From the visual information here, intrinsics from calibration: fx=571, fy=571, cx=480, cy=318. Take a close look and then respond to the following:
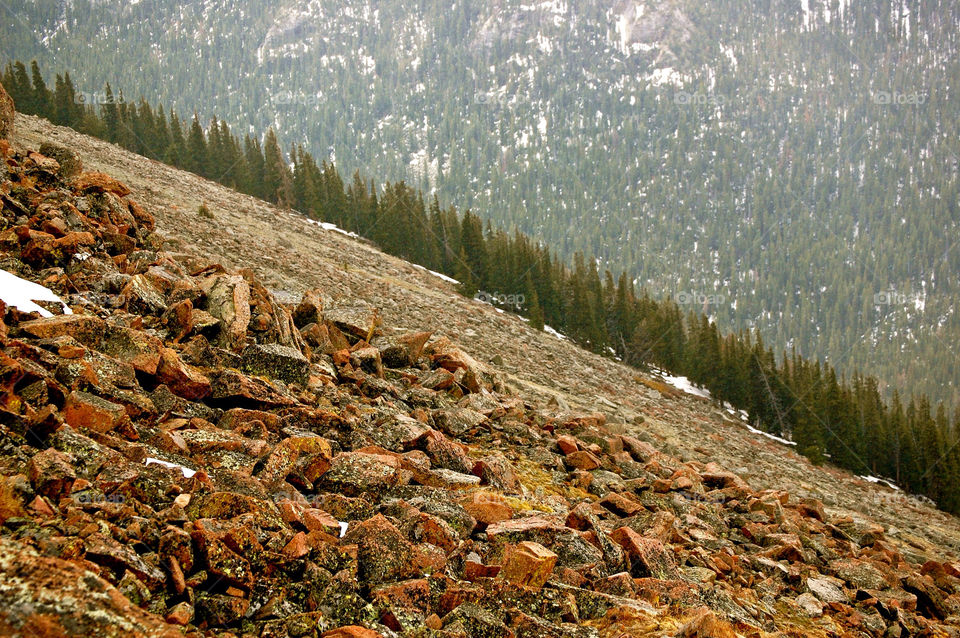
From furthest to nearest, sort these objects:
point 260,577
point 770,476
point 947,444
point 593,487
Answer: point 947,444
point 770,476
point 593,487
point 260,577

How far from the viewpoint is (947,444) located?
66938 mm

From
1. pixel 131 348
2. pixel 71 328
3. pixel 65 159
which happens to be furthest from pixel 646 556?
pixel 65 159

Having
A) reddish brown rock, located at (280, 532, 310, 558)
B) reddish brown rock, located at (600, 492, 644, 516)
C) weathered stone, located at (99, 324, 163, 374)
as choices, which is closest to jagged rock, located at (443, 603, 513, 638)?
reddish brown rock, located at (280, 532, 310, 558)

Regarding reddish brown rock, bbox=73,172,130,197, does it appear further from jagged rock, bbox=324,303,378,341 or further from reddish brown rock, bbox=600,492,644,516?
reddish brown rock, bbox=600,492,644,516

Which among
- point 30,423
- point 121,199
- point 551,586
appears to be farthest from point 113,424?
point 121,199

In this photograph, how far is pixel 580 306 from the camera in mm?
77875

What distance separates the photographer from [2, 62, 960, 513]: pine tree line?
65.6 m

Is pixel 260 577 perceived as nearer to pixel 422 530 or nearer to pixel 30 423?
pixel 422 530

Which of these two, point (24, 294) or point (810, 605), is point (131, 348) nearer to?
point (24, 294)

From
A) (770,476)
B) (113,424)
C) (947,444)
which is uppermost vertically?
(113,424)

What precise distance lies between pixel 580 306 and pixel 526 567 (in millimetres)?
73272

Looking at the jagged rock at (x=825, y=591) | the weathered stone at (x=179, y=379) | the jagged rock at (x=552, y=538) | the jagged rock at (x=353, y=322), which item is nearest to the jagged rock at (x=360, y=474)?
the jagged rock at (x=552, y=538)

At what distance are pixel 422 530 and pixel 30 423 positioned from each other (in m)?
3.74

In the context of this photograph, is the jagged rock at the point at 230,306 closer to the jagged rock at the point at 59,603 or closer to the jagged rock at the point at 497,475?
the jagged rock at the point at 497,475
